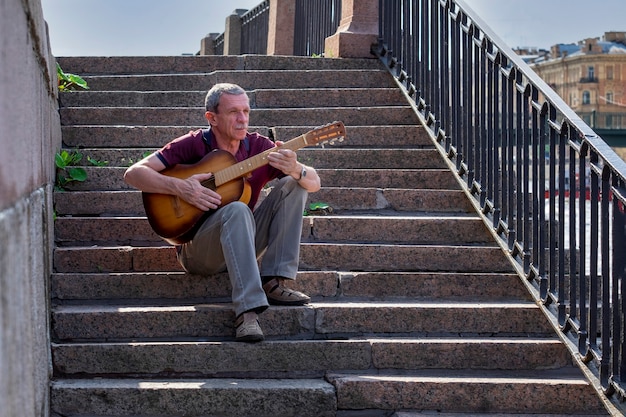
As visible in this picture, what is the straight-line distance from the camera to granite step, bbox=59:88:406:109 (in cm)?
762

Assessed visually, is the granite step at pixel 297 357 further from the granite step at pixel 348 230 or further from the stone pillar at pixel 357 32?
the stone pillar at pixel 357 32

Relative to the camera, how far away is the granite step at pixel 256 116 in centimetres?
732

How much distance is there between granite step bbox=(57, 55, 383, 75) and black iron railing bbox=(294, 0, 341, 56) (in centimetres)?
148

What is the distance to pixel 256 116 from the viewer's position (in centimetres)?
747

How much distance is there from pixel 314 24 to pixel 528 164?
18.2 ft

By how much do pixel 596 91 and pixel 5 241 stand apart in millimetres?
106938

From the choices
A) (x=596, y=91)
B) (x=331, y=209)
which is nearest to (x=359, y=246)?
(x=331, y=209)

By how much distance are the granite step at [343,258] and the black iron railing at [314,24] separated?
4403mm

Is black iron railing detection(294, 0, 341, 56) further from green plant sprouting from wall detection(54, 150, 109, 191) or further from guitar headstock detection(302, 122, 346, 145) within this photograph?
guitar headstock detection(302, 122, 346, 145)

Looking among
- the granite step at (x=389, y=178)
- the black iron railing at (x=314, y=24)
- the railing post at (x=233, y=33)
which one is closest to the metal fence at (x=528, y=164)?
the granite step at (x=389, y=178)

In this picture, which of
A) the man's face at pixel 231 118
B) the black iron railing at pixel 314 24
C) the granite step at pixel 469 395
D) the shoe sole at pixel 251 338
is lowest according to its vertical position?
the granite step at pixel 469 395

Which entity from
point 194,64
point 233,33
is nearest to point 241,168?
point 194,64

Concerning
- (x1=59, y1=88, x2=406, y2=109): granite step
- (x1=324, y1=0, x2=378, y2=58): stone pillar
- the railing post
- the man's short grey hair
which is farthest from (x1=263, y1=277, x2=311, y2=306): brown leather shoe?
the railing post

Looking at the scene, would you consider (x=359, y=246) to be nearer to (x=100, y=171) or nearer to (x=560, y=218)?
(x=560, y=218)
